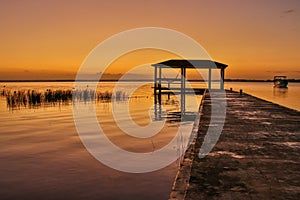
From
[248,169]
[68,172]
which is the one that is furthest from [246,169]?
[68,172]

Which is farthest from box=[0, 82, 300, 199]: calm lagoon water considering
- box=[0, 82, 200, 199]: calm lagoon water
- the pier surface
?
the pier surface

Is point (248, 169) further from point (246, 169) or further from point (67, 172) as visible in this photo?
point (67, 172)

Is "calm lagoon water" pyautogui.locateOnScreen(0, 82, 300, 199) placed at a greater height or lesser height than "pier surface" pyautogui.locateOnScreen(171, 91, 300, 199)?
lesser

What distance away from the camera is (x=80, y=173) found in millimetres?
7867

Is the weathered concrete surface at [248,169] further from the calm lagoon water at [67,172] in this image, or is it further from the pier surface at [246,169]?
the calm lagoon water at [67,172]

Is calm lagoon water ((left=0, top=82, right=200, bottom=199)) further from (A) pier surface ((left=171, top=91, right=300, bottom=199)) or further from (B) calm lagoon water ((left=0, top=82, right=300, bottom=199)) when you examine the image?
(A) pier surface ((left=171, top=91, right=300, bottom=199))

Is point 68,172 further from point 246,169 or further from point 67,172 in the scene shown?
point 246,169

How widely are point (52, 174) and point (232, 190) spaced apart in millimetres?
5372

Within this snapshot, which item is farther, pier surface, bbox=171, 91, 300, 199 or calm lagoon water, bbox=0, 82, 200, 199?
calm lagoon water, bbox=0, 82, 200, 199

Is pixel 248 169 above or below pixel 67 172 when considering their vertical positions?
above

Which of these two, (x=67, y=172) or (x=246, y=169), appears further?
(x=67, y=172)

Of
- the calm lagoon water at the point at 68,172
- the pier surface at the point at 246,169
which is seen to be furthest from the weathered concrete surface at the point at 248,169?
the calm lagoon water at the point at 68,172

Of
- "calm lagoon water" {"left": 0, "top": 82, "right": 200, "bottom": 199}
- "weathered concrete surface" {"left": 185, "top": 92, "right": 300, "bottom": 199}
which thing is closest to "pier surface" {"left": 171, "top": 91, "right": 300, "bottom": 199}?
"weathered concrete surface" {"left": 185, "top": 92, "right": 300, "bottom": 199}

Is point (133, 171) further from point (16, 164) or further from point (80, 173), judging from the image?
point (16, 164)
